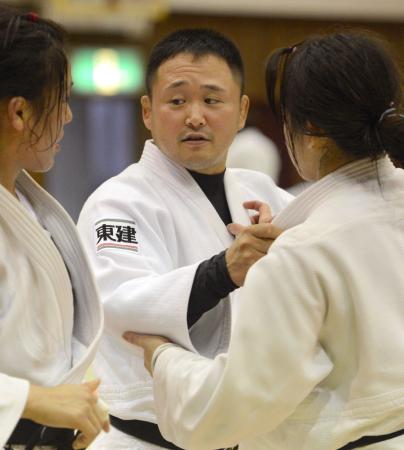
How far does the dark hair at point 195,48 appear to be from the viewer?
291cm

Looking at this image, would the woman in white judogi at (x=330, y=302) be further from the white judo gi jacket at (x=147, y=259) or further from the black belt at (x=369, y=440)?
the white judo gi jacket at (x=147, y=259)

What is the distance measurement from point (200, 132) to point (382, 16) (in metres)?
8.82

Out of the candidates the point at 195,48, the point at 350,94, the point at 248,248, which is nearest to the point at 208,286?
the point at 248,248

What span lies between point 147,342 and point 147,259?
0.27m

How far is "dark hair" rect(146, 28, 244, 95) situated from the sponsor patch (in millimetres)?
543

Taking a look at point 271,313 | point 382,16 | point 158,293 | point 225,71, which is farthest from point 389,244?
point 382,16

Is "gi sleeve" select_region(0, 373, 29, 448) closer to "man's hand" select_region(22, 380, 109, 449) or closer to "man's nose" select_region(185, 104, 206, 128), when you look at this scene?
"man's hand" select_region(22, 380, 109, 449)

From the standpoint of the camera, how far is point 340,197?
208 centimetres

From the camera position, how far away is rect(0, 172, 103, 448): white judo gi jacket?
1.99 m

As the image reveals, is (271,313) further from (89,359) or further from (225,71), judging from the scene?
(225,71)

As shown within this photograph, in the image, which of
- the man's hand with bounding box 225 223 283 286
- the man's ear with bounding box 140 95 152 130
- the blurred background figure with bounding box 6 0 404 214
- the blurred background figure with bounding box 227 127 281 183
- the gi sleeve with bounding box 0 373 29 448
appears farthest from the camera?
the blurred background figure with bounding box 6 0 404 214

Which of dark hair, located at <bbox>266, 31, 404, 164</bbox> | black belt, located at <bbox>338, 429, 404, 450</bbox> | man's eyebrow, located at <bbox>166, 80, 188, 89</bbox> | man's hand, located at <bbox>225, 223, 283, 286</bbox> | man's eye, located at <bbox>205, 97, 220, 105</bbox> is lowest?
black belt, located at <bbox>338, 429, 404, 450</bbox>

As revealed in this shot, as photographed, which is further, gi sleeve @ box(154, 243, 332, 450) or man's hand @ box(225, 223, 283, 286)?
man's hand @ box(225, 223, 283, 286)

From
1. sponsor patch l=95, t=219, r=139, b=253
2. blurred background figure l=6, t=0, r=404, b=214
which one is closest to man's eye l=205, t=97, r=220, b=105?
sponsor patch l=95, t=219, r=139, b=253
